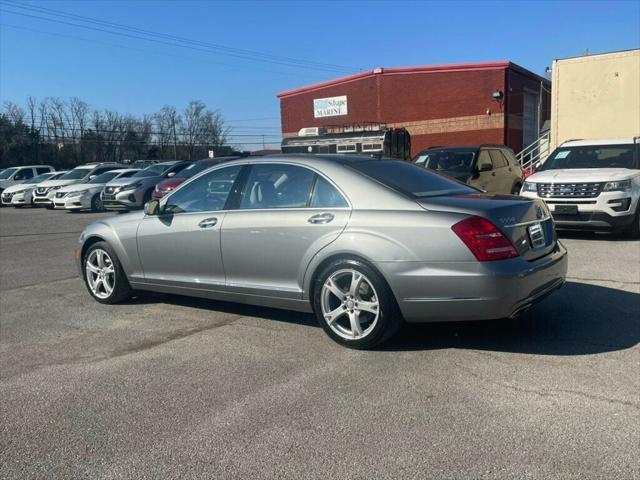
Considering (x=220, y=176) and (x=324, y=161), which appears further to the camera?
(x=220, y=176)

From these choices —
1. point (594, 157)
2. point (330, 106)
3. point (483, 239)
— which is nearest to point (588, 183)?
point (594, 157)

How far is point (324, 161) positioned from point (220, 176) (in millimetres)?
1163

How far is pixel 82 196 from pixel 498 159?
14520 mm

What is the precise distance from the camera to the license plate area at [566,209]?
9.76 meters

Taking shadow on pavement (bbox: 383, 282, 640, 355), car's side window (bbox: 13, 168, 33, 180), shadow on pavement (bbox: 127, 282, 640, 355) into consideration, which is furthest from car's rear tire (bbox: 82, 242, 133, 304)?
car's side window (bbox: 13, 168, 33, 180)

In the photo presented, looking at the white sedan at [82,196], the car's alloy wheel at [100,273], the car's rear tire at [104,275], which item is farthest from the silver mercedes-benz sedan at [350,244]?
the white sedan at [82,196]

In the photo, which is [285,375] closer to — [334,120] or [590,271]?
[590,271]

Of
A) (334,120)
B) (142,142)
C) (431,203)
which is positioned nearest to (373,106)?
(334,120)

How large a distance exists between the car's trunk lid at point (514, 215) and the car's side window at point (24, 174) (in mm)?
29500

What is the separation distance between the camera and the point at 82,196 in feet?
68.9

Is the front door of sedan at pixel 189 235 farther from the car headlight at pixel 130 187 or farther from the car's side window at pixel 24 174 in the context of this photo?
the car's side window at pixel 24 174

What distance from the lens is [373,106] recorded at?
34.6 meters

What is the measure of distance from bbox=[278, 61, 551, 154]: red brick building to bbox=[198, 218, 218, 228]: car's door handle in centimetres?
2672

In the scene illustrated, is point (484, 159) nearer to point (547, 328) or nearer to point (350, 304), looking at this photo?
point (547, 328)
